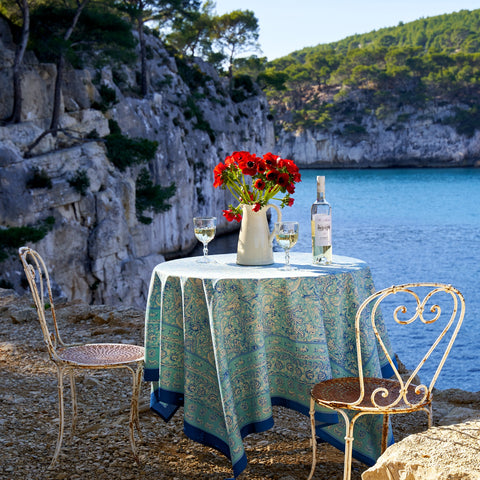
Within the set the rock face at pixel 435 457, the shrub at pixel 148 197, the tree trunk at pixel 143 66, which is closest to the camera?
the rock face at pixel 435 457

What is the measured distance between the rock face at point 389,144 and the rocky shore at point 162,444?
62.5 metres

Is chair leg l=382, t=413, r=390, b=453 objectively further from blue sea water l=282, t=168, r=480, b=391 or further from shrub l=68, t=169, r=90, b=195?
shrub l=68, t=169, r=90, b=195

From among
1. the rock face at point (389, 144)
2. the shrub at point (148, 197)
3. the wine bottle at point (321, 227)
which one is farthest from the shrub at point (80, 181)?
the rock face at point (389, 144)

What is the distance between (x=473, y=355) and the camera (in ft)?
35.2

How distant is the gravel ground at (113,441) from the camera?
259 cm

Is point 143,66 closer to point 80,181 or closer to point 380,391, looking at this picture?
point 80,181

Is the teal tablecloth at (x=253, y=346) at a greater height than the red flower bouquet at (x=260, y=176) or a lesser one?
lesser

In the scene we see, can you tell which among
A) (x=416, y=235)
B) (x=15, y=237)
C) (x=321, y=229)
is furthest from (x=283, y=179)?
(x=416, y=235)

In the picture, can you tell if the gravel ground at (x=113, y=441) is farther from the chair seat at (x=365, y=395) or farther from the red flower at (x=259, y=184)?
the red flower at (x=259, y=184)

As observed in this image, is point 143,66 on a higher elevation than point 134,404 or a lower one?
higher

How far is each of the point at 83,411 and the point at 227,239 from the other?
74.5 feet

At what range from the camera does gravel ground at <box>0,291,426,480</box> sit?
2594mm

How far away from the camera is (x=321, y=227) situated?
2.61 metres

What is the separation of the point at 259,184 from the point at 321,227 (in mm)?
321
